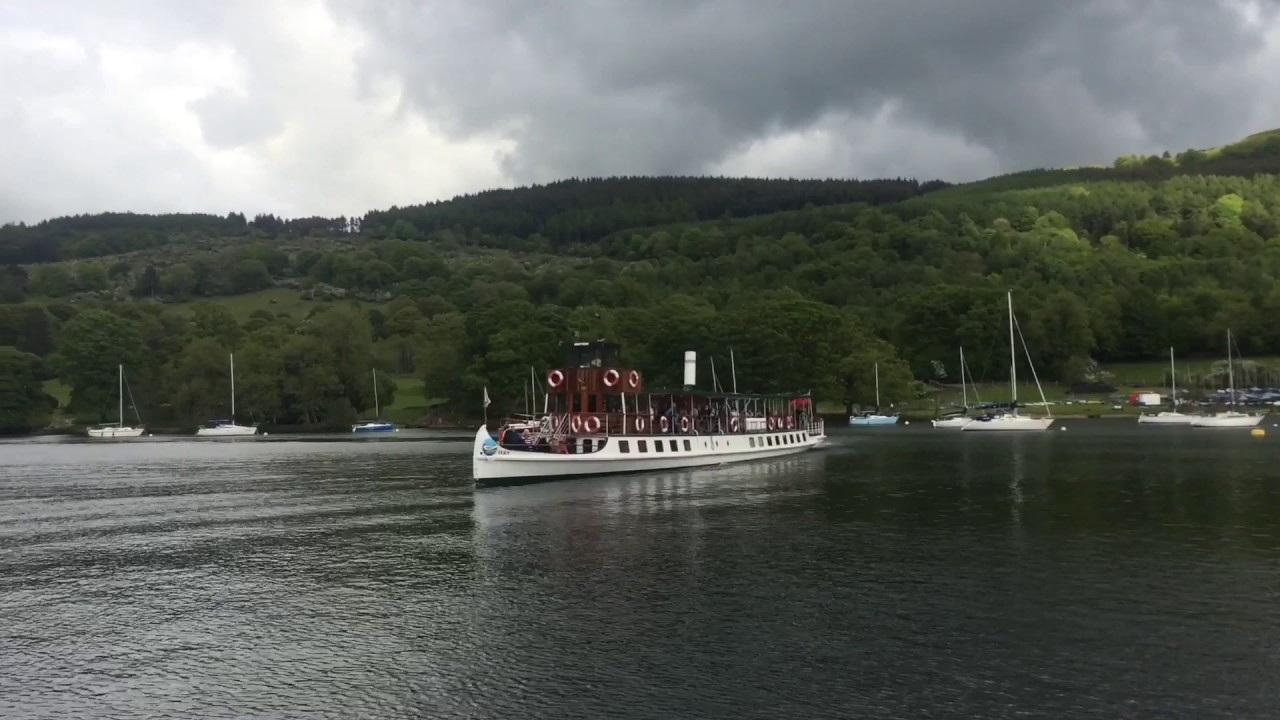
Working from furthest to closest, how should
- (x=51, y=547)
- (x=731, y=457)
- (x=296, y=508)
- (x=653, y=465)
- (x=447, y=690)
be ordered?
(x=731, y=457) → (x=653, y=465) → (x=296, y=508) → (x=51, y=547) → (x=447, y=690)

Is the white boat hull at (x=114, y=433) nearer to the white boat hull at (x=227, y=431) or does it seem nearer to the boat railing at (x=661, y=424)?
the white boat hull at (x=227, y=431)

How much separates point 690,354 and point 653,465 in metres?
24.3

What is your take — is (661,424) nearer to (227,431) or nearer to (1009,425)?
(1009,425)

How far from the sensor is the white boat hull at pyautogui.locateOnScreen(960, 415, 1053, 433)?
449ft

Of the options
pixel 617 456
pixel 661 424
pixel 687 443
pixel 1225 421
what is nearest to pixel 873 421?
pixel 1225 421

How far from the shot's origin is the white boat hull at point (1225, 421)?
420 feet

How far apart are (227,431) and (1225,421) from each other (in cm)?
15764

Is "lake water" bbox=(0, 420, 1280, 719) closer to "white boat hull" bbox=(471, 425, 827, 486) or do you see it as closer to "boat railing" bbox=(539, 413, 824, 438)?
"white boat hull" bbox=(471, 425, 827, 486)

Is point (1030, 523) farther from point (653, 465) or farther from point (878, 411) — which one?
point (878, 411)

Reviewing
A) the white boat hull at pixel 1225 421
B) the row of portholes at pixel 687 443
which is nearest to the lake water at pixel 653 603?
the row of portholes at pixel 687 443

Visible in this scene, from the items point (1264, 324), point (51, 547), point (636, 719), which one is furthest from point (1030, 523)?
point (1264, 324)

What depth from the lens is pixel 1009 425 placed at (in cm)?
13762

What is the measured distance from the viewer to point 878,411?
167000 mm

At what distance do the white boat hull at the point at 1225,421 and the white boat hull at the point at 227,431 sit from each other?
15176cm
